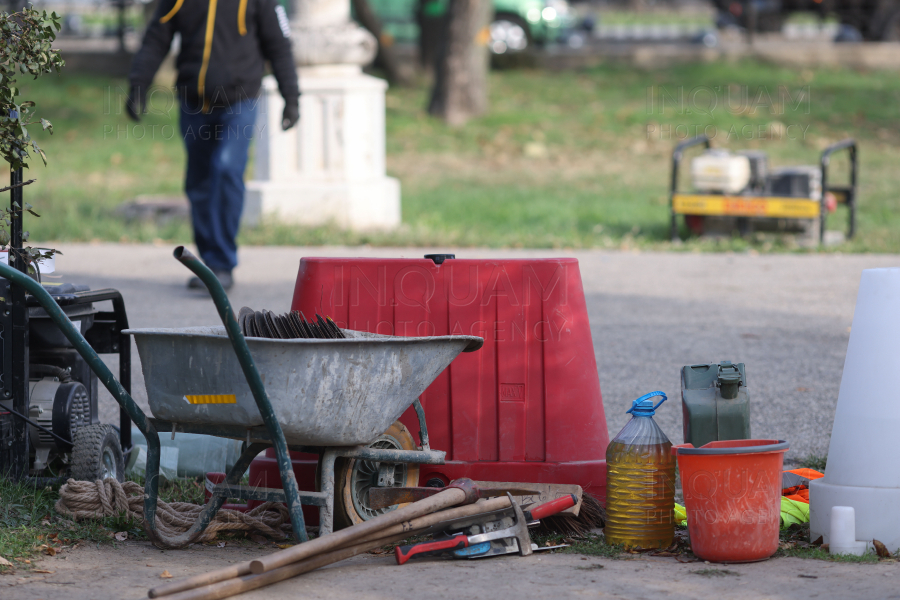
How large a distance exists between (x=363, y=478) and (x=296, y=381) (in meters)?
0.63

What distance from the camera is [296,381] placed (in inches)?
123

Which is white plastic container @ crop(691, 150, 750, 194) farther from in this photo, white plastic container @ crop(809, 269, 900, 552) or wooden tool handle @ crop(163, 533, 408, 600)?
wooden tool handle @ crop(163, 533, 408, 600)

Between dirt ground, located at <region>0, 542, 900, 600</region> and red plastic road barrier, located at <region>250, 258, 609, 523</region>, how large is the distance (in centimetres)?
47

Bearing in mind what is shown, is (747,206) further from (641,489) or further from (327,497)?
(327,497)

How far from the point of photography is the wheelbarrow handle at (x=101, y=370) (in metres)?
3.01

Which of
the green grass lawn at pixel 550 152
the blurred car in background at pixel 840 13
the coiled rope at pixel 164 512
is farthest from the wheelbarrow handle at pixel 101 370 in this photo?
the blurred car in background at pixel 840 13

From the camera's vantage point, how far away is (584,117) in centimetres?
1795

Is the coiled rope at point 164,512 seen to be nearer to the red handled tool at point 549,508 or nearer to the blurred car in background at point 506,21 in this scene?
the red handled tool at point 549,508

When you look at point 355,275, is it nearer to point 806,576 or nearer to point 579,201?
point 806,576

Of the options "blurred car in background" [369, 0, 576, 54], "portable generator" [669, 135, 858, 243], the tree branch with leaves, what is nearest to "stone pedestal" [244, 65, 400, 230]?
"portable generator" [669, 135, 858, 243]

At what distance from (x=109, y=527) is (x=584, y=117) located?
1526 cm

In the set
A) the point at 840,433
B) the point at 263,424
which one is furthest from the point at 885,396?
the point at 263,424

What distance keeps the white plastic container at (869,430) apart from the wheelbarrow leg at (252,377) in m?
1.66

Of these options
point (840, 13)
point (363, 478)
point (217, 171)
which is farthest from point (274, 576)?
point (840, 13)
